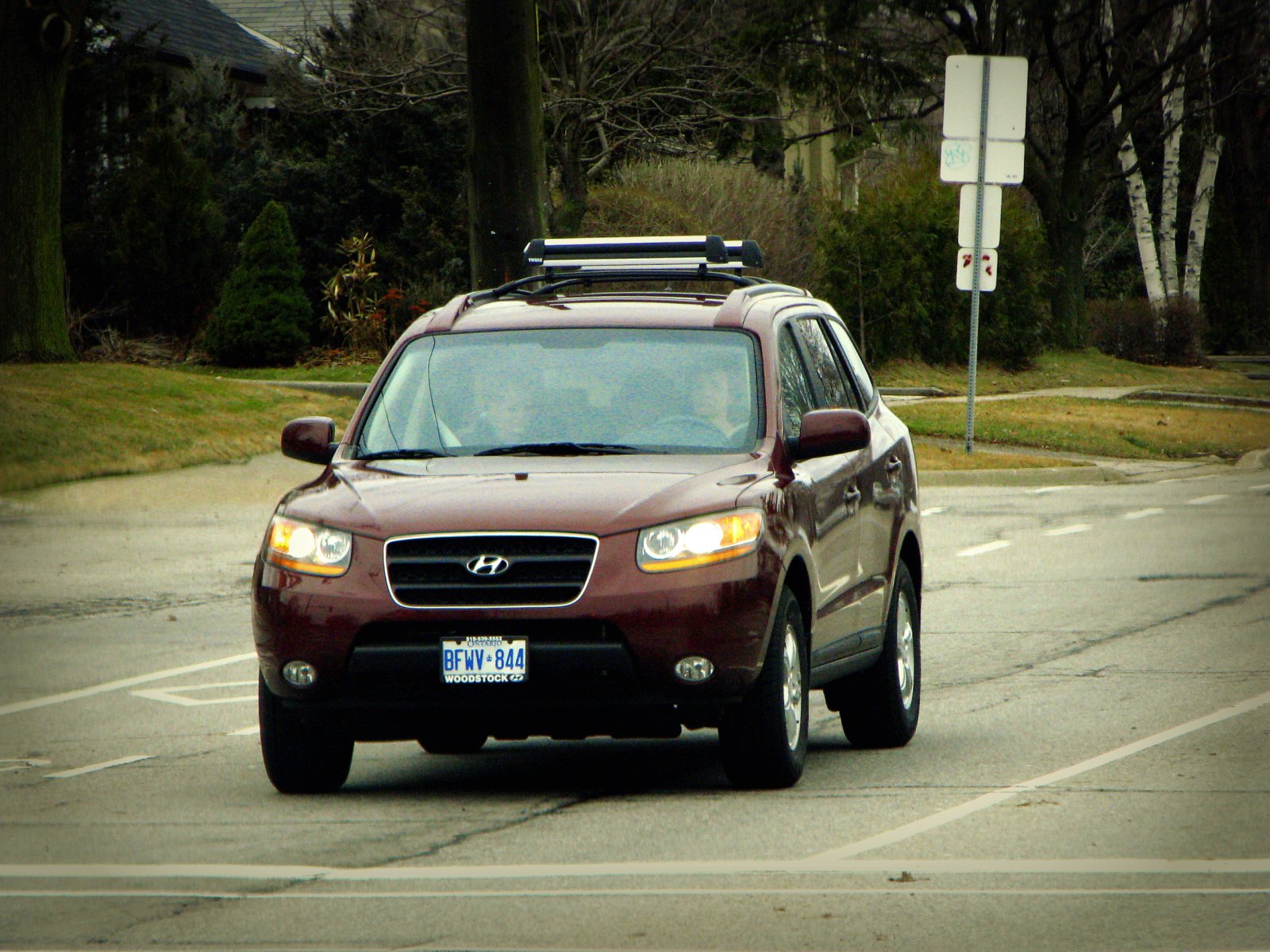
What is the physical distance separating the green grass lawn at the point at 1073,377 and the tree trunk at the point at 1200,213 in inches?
315

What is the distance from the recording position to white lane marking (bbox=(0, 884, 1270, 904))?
5852mm

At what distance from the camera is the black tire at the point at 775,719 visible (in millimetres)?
7281

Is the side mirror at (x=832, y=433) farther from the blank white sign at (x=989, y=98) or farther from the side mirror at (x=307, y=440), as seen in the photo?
the blank white sign at (x=989, y=98)

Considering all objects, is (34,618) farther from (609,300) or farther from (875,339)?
(875,339)

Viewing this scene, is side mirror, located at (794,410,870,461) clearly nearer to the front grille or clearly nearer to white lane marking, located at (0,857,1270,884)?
the front grille

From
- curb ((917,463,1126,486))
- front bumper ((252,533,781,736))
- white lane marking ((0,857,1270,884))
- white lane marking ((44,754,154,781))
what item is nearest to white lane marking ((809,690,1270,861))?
white lane marking ((0,857,1270,884))

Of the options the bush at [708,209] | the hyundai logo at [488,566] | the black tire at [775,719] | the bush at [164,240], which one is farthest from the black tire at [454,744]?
the bush at [164,240]

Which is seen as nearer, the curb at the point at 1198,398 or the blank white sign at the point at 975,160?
the blank white sign at the point at 975,160

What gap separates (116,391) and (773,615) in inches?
652

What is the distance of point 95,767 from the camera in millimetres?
8398

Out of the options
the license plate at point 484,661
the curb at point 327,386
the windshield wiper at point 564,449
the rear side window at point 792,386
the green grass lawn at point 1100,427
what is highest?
the rear side window at point 792,386

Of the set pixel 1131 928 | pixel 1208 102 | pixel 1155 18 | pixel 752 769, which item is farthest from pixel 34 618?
pixel 1208 102

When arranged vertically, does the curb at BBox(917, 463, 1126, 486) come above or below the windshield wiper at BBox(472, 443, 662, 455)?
below

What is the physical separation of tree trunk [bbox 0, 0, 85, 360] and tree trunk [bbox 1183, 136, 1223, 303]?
31002 millimetres
